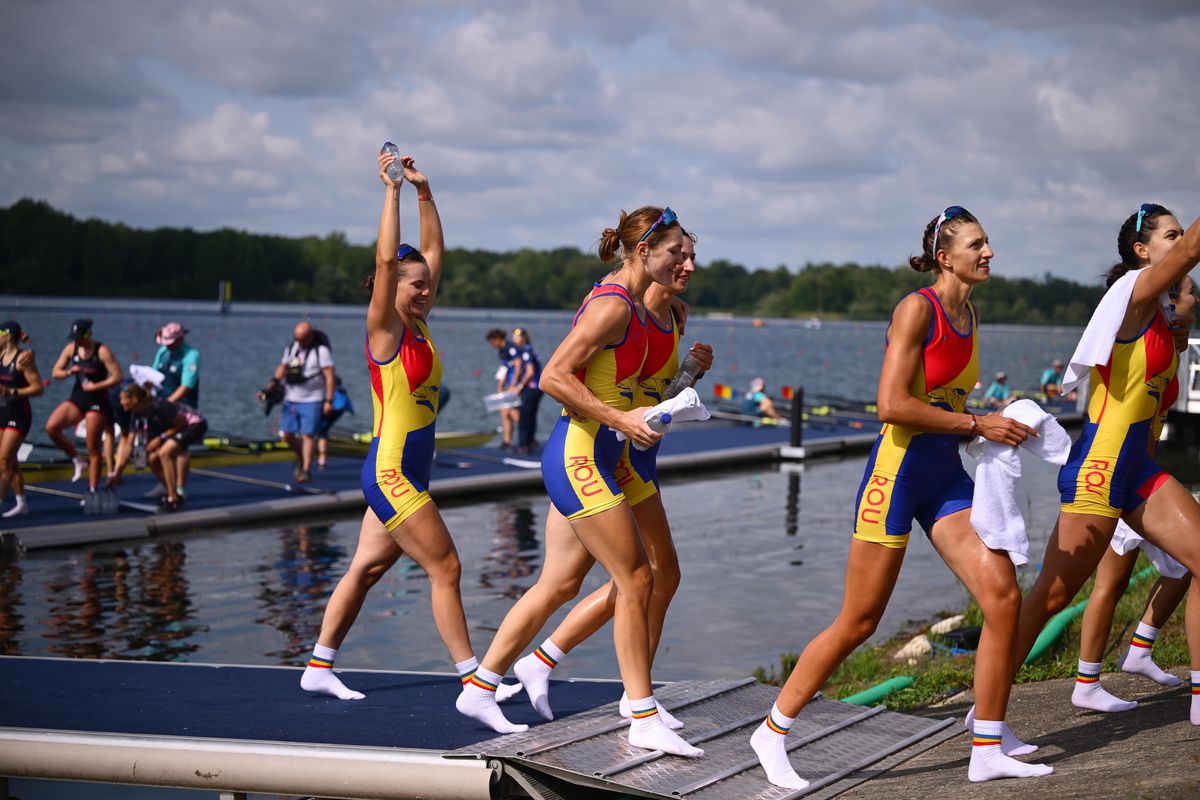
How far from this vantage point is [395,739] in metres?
5.68

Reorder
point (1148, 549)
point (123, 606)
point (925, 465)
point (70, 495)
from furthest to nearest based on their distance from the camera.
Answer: point (70, 495)
point (123, 606)
point (1148, 549)
point (925, 465)

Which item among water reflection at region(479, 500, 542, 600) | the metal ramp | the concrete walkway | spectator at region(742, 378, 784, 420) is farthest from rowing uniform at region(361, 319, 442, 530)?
spectator at region(742, 378, 784, 420)

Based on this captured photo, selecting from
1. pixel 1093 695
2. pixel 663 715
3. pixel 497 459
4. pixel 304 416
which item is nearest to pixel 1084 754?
pixel 1093 695

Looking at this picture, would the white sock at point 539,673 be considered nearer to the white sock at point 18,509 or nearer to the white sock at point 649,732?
the white sock at point 649,732

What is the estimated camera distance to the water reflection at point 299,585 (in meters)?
A: 9.75

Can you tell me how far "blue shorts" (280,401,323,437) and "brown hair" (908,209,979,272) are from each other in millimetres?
11787

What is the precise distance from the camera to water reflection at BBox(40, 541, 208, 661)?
30.4 feet

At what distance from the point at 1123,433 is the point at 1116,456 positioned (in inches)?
4.1

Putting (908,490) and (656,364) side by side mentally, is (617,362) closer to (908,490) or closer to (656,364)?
(656,364)

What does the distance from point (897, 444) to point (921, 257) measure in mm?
805

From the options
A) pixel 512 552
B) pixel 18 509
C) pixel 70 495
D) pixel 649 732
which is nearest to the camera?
pixel 649 732

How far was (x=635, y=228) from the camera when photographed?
5.66 meters

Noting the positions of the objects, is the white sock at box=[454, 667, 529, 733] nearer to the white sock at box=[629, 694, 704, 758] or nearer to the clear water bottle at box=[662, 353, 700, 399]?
the white sock at box=[629, 694, 704, 758]

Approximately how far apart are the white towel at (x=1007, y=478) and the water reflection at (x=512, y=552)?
6.83 metres
